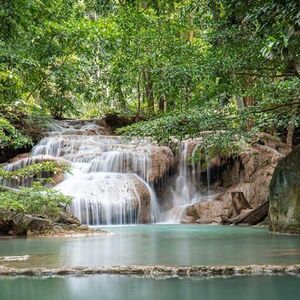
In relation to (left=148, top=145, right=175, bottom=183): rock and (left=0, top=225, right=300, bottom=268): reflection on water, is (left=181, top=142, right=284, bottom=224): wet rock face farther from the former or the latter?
(left=0, top=225, right=300, bottom=268): reflection on water

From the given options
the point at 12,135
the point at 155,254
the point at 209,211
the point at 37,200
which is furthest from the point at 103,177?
the point at 155,254

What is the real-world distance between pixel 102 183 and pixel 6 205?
21.4ft

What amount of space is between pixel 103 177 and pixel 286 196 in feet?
25.6

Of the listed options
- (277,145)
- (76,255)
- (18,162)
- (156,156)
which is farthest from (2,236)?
(277,145)

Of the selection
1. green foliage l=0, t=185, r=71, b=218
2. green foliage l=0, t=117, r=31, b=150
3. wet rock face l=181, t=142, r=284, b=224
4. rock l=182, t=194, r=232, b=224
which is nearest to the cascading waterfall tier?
rock l=182, t=194, r=232, b=224

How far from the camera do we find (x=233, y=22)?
7.65 metres

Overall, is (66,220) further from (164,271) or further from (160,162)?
(160,162)

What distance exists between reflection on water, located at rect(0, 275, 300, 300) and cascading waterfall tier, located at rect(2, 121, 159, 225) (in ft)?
28.6

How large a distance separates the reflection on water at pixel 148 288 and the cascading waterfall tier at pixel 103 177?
8712 mm

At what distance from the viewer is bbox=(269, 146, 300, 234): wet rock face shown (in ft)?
30.7

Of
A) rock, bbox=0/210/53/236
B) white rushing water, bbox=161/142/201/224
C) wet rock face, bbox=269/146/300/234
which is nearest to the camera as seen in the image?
wet rock face, bbox=269/146/300/234

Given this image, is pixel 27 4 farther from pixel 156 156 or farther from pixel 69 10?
pixel 156 156

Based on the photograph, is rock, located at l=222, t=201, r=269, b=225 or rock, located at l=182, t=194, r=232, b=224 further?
rock, located at l=182, t=194, r=232, b=224

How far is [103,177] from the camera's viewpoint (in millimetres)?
15953
